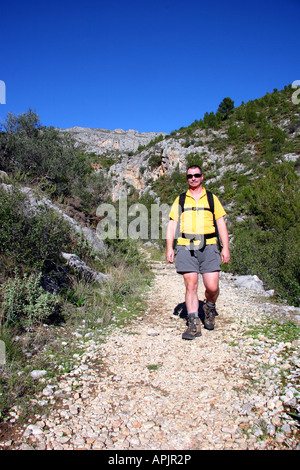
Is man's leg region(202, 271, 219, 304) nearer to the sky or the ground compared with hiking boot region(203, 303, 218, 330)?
nearer to the sky

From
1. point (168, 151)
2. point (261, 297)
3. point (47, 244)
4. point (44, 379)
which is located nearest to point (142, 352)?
point (44, 379)

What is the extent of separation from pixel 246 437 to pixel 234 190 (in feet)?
68.8

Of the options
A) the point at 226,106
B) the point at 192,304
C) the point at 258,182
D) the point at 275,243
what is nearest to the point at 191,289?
the point at 192,304

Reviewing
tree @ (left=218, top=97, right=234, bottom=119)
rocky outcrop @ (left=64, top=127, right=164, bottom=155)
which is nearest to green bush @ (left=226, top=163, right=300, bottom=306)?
tree @ (left=218, top=97, right=234, bottom=119)

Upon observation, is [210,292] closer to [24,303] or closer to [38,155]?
[24,303]

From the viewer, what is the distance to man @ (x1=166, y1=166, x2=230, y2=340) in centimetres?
361

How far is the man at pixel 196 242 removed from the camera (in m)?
3.61

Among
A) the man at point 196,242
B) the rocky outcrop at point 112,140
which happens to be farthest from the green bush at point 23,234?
the rocky outcrop at point 112,140

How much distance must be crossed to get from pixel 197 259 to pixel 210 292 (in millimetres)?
479

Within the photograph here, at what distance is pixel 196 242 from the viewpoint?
362 centimetres

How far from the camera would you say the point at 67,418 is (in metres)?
2.01

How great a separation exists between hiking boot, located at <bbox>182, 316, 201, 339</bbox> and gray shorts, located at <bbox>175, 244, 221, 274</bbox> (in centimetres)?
61

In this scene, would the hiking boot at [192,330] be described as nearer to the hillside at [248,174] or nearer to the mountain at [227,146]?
the hillside at [248,174]

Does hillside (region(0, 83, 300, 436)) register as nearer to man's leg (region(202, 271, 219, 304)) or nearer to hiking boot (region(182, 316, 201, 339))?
man's leg (region(202, 271, 219, 304))
